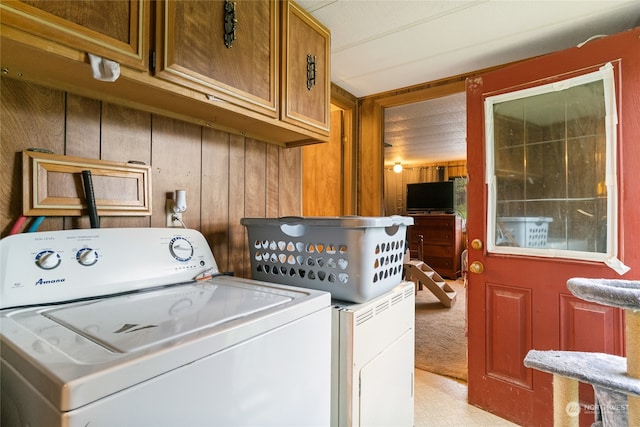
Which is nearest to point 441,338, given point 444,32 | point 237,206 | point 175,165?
point 237,206

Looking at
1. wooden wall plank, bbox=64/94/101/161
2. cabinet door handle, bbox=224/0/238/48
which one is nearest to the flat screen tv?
cabinet door handle, bbox=224/0/238/48

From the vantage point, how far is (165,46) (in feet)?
3.10

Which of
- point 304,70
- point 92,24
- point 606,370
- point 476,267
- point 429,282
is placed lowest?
point 429,282

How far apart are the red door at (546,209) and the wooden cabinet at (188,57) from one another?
1.09 meters

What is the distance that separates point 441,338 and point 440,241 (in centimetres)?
299

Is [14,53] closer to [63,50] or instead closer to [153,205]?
[63,50]

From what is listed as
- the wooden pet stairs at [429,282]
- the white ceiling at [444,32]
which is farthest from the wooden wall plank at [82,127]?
the wooden pet stairs at [429,282]

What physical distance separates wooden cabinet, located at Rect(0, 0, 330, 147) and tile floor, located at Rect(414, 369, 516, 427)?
Result: 1671 millimetres

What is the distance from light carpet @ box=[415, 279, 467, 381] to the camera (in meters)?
2.44

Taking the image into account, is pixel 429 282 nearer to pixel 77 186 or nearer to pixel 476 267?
pixel 476 267

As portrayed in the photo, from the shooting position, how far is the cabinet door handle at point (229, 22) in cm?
112

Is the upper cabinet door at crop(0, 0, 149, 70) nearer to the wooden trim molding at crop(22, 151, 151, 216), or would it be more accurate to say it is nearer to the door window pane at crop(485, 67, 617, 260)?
the wooden trim molding at crop(22, 151, 151, 216)

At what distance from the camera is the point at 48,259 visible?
849 millimetres

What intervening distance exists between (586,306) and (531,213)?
20.9 inches
